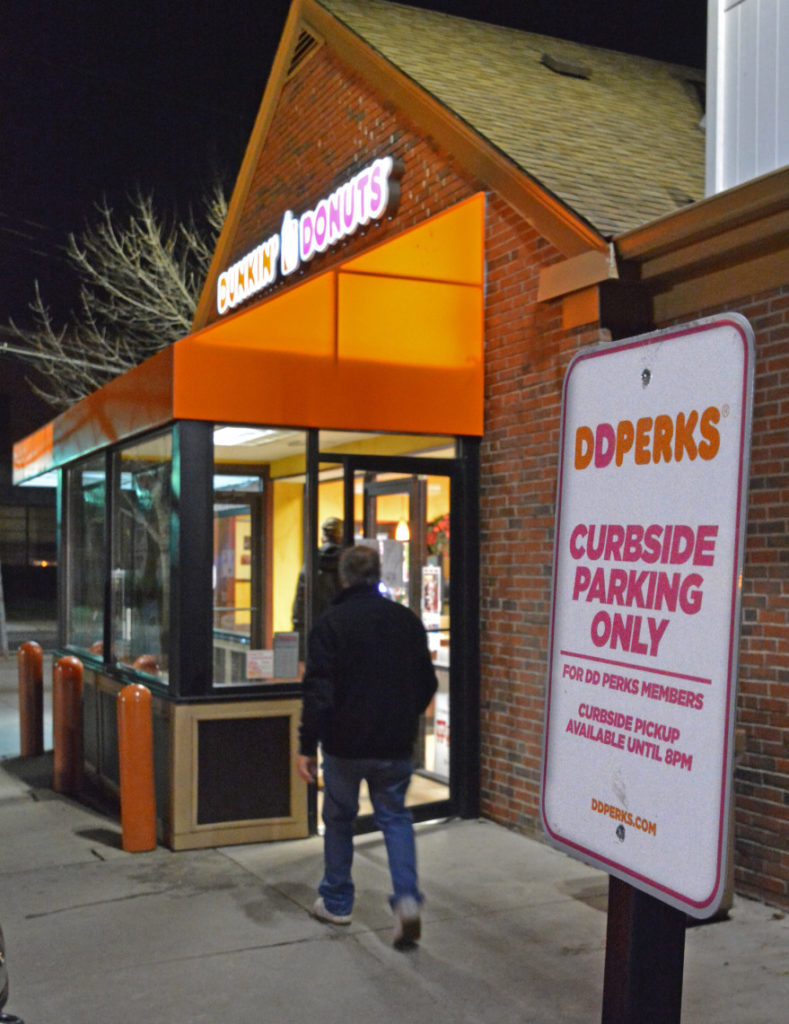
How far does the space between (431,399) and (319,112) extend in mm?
4238

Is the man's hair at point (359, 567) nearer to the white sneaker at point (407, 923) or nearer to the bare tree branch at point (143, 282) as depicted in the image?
the white sneaker at point (407, 923)

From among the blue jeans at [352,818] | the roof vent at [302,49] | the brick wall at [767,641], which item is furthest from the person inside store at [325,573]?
the roof vent at [302,49]

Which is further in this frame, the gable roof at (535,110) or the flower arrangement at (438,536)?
the flower arrangement at (438,536)

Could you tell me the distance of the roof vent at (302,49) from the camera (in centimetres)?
1086

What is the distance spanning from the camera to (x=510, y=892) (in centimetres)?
629

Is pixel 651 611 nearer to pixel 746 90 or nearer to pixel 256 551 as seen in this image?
pixel 746 90

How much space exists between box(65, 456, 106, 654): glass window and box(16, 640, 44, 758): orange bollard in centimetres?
49

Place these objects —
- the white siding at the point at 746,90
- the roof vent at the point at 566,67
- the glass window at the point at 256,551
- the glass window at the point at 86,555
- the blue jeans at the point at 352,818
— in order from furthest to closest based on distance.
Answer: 1. the roof vent at the point at 566,67
2. the glass window at the point at 86,555
3. the glass window at the point at 256,551
4. the white siding at the point at 746,90
5. the blue jeans at the point at 352,818

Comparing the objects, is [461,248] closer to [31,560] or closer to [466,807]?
[466,807]

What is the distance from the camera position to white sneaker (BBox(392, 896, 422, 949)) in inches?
211

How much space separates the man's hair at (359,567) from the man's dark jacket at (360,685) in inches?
4.4

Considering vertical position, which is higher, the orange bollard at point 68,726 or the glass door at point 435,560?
the glass door at point 435,560

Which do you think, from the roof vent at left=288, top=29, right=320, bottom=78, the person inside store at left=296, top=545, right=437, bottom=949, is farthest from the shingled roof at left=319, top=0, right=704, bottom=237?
the person inside store at left=296, top=545, right=437, bottom=949

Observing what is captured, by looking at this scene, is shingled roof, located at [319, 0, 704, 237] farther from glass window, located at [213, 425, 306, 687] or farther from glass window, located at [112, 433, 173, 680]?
glass window, located at [112, 433, 173, 680]
